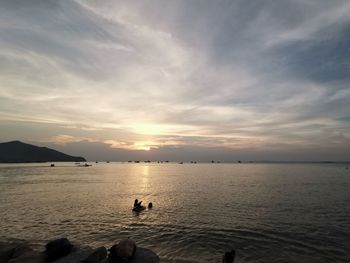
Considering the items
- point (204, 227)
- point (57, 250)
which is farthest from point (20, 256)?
point (204, 227)

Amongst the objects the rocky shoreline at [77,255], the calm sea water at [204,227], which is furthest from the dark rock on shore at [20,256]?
the calm sea water at [204,227]

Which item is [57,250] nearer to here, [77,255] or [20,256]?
[77,255]

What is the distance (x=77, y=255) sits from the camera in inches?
773

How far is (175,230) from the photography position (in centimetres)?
3058

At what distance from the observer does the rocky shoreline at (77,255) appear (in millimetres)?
18500

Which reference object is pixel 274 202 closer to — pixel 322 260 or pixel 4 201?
pixel 322 260

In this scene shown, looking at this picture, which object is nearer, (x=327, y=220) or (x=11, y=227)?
(x=11, y=227)

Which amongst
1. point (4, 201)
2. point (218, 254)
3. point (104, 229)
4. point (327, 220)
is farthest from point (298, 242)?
point (4, 201)

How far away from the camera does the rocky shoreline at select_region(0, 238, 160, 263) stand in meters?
18.5

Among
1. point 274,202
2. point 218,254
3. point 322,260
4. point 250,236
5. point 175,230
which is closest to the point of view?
point 322,260

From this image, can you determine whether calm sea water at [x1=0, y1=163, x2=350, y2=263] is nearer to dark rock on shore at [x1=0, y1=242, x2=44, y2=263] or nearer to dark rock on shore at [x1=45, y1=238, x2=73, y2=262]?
dark rock on shore at [x1=0, y1=242, x2=44, y2=263]

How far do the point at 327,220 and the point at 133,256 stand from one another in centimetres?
2794

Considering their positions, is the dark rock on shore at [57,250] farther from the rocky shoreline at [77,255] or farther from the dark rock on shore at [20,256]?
the dark rock on shore at [20,256]

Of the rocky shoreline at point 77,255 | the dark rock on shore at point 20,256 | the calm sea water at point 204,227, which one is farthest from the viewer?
the calm sea water at point 204,227
